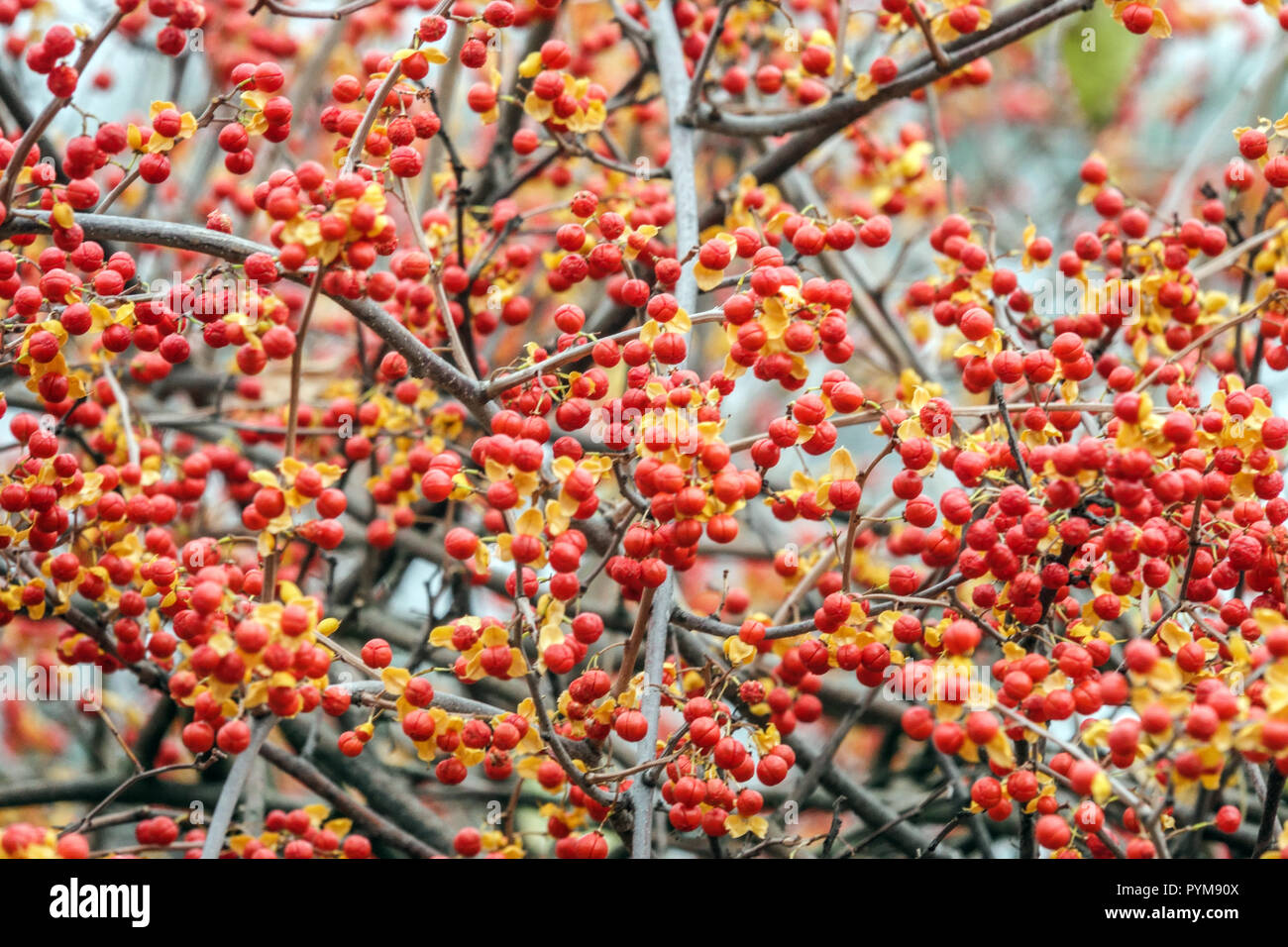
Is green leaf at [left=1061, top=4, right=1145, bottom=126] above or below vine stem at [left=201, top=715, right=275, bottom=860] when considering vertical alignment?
above

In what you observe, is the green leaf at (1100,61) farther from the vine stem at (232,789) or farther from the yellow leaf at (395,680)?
the vine stem at (232,789)

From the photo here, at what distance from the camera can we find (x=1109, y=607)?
173cm

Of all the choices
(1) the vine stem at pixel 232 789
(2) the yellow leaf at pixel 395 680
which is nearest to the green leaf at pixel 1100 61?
(2) the yellow leaf at pixel 395 680

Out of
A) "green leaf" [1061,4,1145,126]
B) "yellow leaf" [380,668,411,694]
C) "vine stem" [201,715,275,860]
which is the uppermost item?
"green leaf" [1061,4,1145,126]

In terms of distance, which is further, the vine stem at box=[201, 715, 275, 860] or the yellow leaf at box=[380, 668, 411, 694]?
the yellow leaf at box=[380, 668, 411, 694]

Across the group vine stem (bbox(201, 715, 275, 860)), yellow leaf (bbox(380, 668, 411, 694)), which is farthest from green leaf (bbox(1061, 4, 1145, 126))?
vine stem (bbox(201, 715, 275, 860))

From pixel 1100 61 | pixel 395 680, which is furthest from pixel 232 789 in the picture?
pixel 1100 61

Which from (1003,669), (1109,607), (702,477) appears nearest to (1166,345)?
(1109,607)

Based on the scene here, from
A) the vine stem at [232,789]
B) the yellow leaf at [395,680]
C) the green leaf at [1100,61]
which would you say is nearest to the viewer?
the vine stem at [232,789]

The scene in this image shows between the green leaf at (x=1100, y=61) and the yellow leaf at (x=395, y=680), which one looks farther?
the green leaf at (x=1100, y=61)

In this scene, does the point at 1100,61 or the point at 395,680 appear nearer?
the point at 395,680

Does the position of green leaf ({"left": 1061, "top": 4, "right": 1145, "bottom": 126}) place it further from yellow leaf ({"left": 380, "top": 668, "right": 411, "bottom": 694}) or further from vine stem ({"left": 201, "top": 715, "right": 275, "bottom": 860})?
vine stem ({"left": 201, "top": 715, "right": 275, "bottom": 860})

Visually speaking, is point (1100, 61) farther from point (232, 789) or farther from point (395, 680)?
point (232, 789)
